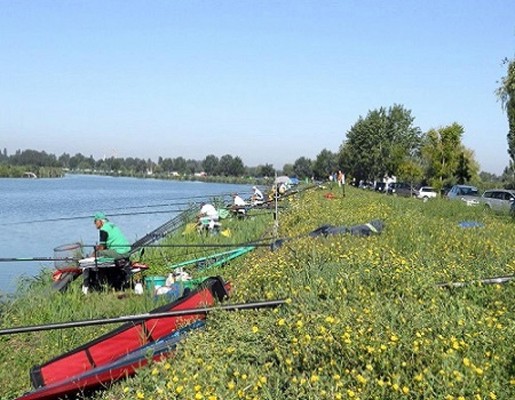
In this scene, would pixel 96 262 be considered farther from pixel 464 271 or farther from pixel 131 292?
pixel 464 271

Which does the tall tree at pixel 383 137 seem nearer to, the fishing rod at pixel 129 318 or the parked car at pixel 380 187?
the parked car at pixel 380 187

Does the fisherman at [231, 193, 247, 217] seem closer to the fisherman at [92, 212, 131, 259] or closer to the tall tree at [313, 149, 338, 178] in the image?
the fisherman at [92, 212, 131, 259]

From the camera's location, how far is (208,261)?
12648 millimetres

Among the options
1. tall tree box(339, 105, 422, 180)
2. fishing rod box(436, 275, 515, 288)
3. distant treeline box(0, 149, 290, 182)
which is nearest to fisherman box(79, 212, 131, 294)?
fishing rod box(436, 275, 515, 288)

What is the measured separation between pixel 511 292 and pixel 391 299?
1.33 metres

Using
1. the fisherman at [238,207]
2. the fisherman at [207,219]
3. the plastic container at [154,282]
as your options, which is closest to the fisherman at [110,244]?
the plastic container at [154,282]

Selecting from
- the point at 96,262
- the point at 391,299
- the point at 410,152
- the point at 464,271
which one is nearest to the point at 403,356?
the point at 391,299

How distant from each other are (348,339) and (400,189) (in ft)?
156

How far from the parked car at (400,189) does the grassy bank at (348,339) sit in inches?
1566

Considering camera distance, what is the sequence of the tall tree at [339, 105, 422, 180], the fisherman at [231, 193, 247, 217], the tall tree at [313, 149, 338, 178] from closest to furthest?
the fisherman at [231, 193, 247, 217]
the tall tree at [339, 105, 422, 180]
the tall tree at [313, 149, 338, 178]

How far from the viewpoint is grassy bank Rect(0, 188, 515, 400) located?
3.97 m

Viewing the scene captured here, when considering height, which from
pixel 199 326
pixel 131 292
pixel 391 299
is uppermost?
pixel 391 299

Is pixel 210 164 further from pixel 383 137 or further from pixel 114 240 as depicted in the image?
pixel 114 240

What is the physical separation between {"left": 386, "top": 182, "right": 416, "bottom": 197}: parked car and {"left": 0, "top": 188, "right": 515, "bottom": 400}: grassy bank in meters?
39.8
